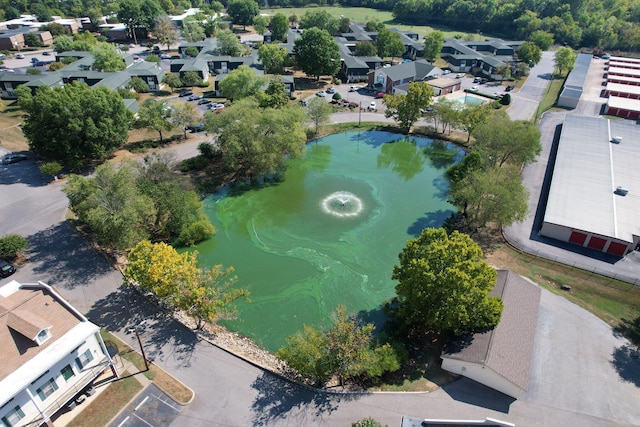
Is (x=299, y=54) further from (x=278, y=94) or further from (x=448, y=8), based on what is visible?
(x=448, y=8)

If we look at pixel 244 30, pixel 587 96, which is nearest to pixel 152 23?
pixel 244 30

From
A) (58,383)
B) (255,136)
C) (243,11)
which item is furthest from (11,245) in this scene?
(243,11)

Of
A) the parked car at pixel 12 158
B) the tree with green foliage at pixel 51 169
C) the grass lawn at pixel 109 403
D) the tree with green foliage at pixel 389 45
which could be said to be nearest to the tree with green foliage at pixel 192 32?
the tree with green foliage at pixel 389 45

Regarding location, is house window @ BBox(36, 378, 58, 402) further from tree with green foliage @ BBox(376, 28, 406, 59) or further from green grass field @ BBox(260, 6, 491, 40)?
green grass field @ BBox(260, 6, 491, 40)

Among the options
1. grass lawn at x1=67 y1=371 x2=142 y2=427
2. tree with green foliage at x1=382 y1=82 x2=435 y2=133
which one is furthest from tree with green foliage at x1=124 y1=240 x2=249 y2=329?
tree with green foliage at x1=382 y1=82 x2=435 y2=133

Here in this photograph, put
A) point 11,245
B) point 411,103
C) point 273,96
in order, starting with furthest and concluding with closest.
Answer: point 273,96 < point 411,103 < point 11,245

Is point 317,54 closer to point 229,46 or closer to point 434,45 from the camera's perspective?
point 229,46
